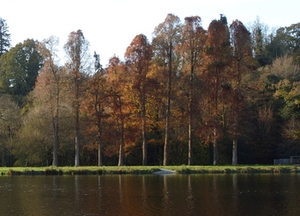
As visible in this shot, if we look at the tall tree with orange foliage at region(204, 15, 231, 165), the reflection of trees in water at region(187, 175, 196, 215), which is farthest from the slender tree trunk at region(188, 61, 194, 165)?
the reflection of trees in water at region(187, 175, 196, 215)

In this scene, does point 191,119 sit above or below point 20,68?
below

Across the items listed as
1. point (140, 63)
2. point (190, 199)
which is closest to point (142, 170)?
point (140, 63)

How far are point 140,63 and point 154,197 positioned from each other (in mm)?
26822

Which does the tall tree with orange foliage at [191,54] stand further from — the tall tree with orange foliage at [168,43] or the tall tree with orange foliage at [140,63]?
the tall tree with orange foliage at [140,63]

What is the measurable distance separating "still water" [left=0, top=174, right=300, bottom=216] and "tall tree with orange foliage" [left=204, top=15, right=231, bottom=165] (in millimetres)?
15527

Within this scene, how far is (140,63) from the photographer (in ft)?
168

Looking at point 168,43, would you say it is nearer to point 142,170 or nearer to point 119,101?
point 119,101

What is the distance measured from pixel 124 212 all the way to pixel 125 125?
30.4 m

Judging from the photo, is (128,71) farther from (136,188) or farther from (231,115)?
(136,188)

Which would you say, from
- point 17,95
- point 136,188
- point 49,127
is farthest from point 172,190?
point 17,95

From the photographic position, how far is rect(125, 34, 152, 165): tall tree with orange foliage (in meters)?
51.0

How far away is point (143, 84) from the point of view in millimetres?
50812

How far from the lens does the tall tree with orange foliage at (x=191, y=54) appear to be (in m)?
50.4

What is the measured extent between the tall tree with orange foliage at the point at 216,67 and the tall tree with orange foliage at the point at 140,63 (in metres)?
7.05
